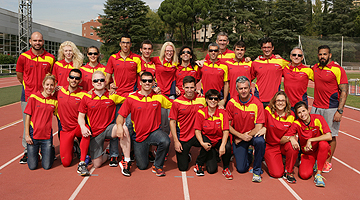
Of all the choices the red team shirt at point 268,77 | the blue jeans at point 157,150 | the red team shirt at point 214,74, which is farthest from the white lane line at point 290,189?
the red team shirt at point 214,74

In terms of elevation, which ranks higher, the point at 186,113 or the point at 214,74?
the point at 214,74

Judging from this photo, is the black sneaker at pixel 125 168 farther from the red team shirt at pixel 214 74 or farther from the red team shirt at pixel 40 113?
the red team shirt at pixel 214 74

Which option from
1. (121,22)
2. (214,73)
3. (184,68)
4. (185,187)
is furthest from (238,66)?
(121,22)

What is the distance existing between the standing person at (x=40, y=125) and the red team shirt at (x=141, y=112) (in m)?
1.35

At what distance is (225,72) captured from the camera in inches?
217

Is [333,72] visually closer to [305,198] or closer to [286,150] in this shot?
[286,150]

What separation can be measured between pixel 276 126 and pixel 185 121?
5.14 feet

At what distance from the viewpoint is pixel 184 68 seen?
5531 millimetres

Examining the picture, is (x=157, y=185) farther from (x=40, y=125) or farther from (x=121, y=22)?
(x=121, y=22)

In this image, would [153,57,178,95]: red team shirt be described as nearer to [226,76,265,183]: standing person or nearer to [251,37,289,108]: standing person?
[226,76,265,183]: standing person

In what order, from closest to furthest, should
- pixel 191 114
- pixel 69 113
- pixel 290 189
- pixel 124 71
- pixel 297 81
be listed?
pixel 290 189, pixel 191 114, pixel 69 113, pixel 297 81, pixel 124 71

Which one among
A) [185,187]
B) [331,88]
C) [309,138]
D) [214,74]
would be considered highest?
[214,74]

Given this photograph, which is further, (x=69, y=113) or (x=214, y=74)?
(x=214, y=74)

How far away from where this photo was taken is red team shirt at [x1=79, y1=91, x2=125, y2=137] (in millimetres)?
4824
